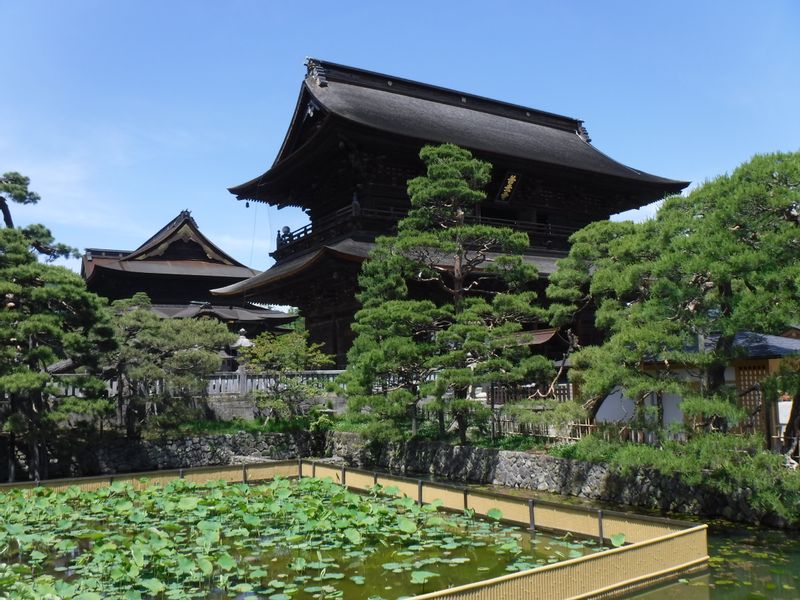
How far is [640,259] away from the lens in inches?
455

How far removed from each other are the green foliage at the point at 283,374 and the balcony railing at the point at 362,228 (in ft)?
Answer: 12.3

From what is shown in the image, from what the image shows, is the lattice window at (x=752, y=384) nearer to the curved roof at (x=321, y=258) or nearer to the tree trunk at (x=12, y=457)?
the curved roof at (x=321, y=258)

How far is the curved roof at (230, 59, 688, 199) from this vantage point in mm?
22047

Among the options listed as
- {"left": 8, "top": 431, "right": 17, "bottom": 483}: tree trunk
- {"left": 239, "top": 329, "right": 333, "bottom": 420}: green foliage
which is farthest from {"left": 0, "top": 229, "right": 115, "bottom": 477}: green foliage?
{"left": 239, "top": 329, "right": 333, "bottom": 420}: green foliage

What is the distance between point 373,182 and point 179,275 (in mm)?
15609

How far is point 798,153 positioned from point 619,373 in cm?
390

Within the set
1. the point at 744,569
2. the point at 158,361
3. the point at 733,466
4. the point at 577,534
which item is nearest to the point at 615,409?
the point at 733,466

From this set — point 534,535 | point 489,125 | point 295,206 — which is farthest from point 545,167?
point 534,535

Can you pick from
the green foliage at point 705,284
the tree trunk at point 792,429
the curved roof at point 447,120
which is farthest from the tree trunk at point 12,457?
the tree trunk at point 792,429

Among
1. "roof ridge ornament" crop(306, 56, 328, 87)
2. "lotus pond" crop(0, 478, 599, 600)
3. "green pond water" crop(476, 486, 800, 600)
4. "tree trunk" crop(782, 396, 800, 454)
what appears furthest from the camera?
"roof ridge ornament" crop(306, 56, 328, 87)

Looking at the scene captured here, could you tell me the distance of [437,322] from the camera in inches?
643

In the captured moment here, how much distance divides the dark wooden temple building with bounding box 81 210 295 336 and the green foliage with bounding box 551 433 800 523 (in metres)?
23.1

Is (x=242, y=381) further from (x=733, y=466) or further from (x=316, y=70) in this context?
(x=733, y=466)

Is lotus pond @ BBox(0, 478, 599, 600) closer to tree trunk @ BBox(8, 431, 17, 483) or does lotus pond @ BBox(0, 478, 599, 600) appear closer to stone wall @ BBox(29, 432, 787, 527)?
stone wall @ BBox(29, 432, 787, 527)
